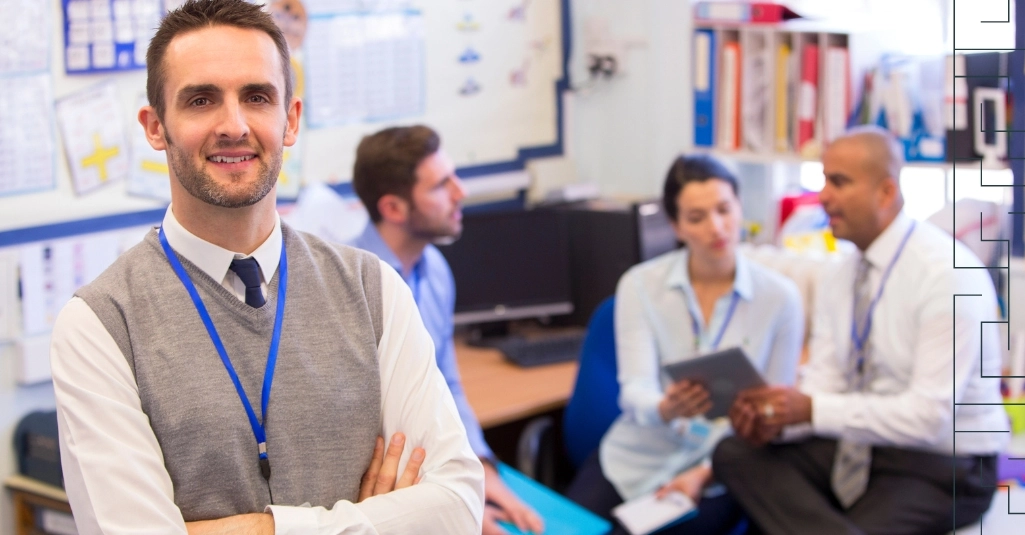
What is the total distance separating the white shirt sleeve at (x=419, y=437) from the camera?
135 cm

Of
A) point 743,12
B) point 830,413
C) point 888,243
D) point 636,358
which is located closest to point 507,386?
point 636,358

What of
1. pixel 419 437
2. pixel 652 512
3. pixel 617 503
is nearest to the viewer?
pixel 419 437

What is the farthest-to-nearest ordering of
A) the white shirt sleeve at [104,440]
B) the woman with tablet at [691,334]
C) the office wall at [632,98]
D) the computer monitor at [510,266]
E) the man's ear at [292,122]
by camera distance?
the office wall at [632,98], the computer monitor at [510,266], the woman with tablet at [691,334], the man's ear at [292,122], the white shirt sleeve at [104,440]

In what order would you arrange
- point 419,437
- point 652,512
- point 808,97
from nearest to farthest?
point 419,437, point 652,512, point 808,97

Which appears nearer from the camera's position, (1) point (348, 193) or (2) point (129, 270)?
(2) point (129, 270)

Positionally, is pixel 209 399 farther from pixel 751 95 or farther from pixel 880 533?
pixel 751 95

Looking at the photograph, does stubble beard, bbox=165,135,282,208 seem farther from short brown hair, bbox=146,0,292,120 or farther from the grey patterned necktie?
the grey patterned necktie

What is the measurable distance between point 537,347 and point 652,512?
102cm

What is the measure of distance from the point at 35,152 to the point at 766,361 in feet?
6.74

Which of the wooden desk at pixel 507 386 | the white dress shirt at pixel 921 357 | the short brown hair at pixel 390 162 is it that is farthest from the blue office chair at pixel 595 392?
the short brown hair at pixel 390 162

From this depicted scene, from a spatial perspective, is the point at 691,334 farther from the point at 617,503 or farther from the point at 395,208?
the point at 395,208

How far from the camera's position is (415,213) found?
102 inches

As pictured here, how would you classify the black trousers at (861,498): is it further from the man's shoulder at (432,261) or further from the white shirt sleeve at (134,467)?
the white shirt sleeve at (134,467)

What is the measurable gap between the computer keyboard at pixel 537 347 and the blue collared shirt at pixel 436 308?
0.76m
